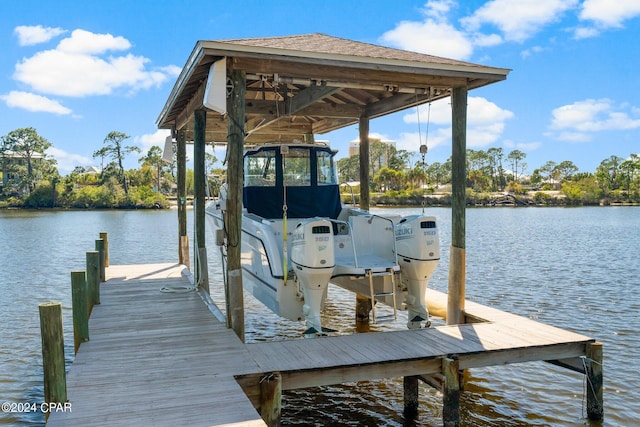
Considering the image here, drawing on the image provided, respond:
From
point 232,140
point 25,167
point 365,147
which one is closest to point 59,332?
point 232,140

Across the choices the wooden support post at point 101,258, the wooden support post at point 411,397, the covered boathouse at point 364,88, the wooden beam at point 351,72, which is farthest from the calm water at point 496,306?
the wooden beam at point 351,72

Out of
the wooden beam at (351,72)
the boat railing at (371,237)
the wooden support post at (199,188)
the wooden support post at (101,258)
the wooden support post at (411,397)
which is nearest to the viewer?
the wooden beam at (351,72)

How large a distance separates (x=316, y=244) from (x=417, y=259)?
161 centimetres

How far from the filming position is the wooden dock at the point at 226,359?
190 inches

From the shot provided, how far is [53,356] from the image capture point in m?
5.01

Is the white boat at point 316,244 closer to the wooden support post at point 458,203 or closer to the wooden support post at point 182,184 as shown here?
the wooden support post at point 458,203

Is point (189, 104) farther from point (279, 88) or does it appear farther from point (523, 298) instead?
point (523, 298)

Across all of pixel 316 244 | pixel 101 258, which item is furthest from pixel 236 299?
pixel 101 258

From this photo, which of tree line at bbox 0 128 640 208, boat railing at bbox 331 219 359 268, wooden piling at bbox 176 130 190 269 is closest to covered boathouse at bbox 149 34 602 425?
boat railing at bbox 331 219 359 268

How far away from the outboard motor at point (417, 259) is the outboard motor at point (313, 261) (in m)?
1.30

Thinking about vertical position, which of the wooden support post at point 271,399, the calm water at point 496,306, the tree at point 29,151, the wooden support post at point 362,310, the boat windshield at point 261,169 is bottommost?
the calm water at point 496,306

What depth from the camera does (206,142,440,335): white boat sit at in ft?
23.4

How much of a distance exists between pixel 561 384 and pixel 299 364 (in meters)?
4.77

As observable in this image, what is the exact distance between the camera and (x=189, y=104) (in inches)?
402
